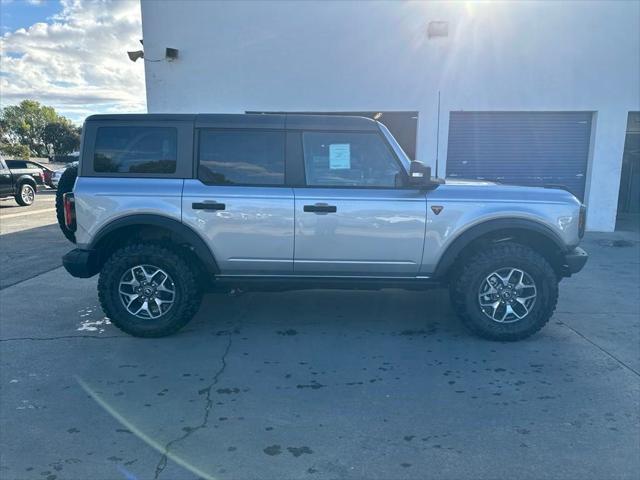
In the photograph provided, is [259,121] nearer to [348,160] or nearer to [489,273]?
[348,160]

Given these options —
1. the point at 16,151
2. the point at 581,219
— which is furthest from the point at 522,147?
the point at 16,151

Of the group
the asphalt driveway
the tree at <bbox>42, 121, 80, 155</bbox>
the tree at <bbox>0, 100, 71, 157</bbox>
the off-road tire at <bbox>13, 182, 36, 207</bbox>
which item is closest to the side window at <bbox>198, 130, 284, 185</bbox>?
the asphalt driveway

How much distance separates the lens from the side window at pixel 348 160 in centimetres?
406

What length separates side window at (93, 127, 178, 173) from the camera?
13.4 ft

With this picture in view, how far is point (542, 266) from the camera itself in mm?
4043

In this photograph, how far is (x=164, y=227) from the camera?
4012mm

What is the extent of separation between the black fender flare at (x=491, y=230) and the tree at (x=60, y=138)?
69.3m

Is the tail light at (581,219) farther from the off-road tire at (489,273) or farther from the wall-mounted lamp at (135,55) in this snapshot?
the wall-mounted lamp at (135,55)

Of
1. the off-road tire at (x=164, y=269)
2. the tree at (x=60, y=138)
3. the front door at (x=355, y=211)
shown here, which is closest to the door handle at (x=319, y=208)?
the front door at (x=355, y=211)

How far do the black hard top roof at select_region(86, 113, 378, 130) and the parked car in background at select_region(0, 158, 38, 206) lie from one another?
13.1 m

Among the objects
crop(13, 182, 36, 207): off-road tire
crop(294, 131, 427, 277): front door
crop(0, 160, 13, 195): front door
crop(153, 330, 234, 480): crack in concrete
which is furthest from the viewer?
crop(13, 182, 36, 207): off-road tire

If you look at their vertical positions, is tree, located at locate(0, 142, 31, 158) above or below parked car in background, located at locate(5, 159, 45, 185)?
above

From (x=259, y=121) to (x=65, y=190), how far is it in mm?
2044

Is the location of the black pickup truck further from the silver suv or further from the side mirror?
the side mirror
